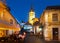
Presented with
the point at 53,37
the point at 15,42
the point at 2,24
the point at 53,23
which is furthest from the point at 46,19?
the point at 2,24

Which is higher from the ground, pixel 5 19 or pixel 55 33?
pixel 5 19

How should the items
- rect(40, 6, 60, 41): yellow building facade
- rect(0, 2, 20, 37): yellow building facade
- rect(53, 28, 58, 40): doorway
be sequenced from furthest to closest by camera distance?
1. rect(53, 28, 58, 40): doorway
2. rect(40, 6, 60, 41): yellow building facade
3. rect(0, 2, 20, 37): yellow building facade

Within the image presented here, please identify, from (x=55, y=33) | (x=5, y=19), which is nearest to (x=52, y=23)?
(x=55, y=33)

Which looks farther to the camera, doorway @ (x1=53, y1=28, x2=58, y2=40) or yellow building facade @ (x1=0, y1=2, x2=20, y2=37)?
doorway @ (x1=53, y1=28, x2=58, y2=40)

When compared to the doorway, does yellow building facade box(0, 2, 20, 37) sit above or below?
above

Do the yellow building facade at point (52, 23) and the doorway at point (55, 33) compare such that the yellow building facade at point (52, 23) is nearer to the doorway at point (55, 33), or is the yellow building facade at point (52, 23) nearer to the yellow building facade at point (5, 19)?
the doorway at point (55, 33)

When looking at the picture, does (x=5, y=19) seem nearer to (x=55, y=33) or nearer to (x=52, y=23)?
(x=52, y=23)

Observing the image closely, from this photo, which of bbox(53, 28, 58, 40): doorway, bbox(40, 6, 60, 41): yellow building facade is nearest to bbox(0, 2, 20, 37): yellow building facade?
bbox(40, 6, 60, 41): yellow building facade

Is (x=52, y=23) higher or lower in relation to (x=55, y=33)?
higher

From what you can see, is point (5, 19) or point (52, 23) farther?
point (52, 23)

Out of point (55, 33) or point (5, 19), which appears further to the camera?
point (55, 33)

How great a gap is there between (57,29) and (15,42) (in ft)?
58.7

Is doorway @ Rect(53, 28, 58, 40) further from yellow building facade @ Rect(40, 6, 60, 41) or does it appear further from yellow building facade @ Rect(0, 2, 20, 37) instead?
yellow building facade @ Rect(0, 2, 20, 37)

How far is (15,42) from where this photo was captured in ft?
70.4
